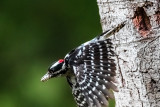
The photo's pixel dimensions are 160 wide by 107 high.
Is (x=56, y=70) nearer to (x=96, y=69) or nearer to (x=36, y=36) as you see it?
(x=96, y=69)

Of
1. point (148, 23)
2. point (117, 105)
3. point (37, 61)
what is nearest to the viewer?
point (148, 23)

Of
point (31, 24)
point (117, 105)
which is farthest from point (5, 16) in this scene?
point (117, 105)

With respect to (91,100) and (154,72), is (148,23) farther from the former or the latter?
(91,100)

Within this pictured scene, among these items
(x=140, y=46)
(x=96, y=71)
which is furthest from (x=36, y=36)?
(x=140, y=46)

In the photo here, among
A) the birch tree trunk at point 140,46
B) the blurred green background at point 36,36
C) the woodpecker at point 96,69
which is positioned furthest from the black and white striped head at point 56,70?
the blurred green background at point 36,36

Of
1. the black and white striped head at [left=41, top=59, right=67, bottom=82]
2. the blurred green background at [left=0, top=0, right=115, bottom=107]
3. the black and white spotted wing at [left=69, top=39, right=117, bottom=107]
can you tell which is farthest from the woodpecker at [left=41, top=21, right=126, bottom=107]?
the blurred green background at [left=0, top=0, right=115, bottom=107]

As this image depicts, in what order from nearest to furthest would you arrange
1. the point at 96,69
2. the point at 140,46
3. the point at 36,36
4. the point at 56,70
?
the point at 140,46
the point at 96,69
the point at 56,70
the point at 36,36

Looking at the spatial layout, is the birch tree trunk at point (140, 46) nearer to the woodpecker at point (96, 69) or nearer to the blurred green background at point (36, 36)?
the woodpecker at point (96, 69)
